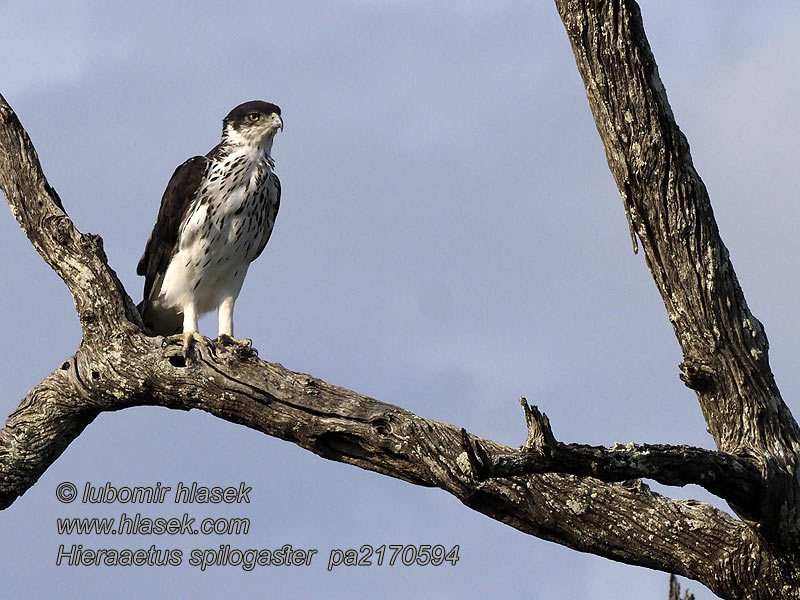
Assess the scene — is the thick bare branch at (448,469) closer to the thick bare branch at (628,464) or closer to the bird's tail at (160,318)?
the thick bare branch at (628,464)

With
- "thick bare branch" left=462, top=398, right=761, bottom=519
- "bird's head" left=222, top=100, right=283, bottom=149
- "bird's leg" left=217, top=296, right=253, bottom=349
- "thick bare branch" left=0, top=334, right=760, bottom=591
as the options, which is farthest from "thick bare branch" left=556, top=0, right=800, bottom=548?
"bird's leg" left=217, top=296, right=253, bottom=349

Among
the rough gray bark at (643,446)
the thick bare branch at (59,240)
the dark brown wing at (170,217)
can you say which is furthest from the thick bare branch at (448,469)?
the dark brown wing at (170,217)

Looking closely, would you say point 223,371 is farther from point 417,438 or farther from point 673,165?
point 673,165

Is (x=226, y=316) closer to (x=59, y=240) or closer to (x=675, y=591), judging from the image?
(x=59, y=240)

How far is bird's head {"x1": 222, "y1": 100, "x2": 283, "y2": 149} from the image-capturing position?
7.91 m

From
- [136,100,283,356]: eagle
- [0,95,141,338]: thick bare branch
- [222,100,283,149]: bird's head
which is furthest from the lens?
[222,100,283,149]: bird's head

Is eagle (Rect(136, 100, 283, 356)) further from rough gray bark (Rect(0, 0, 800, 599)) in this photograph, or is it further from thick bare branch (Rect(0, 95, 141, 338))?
rough gray bark (Rect(0, 0, 800, 599))

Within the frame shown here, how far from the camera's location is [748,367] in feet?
16.8

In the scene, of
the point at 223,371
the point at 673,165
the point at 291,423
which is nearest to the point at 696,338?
the point at 673,165

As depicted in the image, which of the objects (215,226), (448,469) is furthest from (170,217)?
(448,469)

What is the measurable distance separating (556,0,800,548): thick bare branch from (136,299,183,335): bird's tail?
402 cm

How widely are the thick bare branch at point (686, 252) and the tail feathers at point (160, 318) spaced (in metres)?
4.02

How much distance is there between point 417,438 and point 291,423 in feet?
2.34

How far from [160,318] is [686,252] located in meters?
4.31
